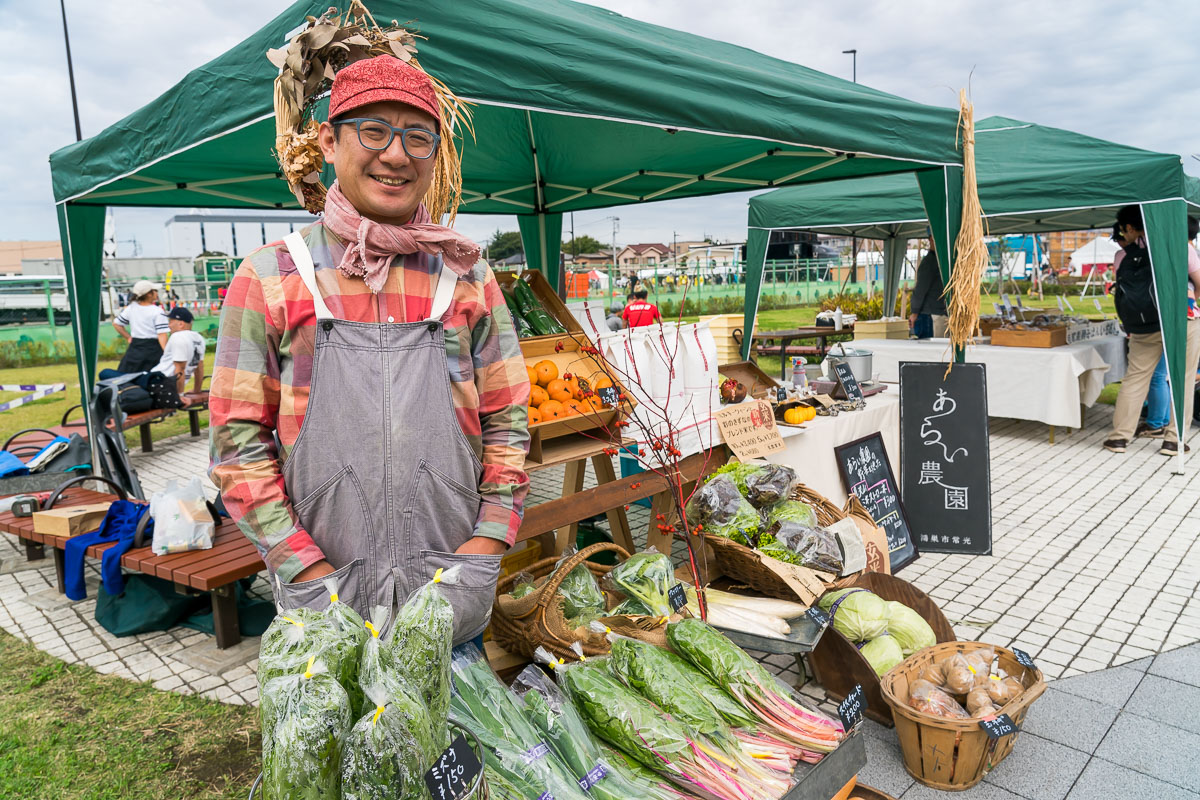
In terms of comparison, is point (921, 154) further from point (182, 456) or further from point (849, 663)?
point (182, 456)

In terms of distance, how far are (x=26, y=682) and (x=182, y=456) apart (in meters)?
4.74

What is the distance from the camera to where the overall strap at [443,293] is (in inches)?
65.0

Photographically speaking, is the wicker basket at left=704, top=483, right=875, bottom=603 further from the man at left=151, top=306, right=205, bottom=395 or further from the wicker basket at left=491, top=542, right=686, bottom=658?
the man at left=151, top=306, right=205, bottom=395

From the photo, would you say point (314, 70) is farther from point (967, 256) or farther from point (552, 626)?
point (967, 256)

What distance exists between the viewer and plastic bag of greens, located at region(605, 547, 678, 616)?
256 centimetres

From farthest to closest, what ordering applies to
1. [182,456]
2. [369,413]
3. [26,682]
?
[182,456] → [26,682] → [369,413]

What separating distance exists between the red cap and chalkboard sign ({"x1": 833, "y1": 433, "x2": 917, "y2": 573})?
3.21 meters

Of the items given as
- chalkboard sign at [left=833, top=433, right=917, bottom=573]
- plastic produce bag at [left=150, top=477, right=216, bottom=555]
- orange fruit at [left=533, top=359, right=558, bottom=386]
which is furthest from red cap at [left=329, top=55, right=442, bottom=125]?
chalkboard sign at [left=833, top=433, right=917, bottom=573]

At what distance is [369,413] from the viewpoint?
5.11ft

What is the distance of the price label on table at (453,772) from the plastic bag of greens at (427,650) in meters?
0.08

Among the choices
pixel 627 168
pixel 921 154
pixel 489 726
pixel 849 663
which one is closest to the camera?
pixel 489 726

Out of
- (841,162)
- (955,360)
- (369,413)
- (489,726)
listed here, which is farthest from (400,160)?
(841,162)

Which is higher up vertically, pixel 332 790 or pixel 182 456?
pixel 332 790

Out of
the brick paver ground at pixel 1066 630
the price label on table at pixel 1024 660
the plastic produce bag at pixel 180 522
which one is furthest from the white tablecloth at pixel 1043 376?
the plastic produce bag at pixel 180 522
